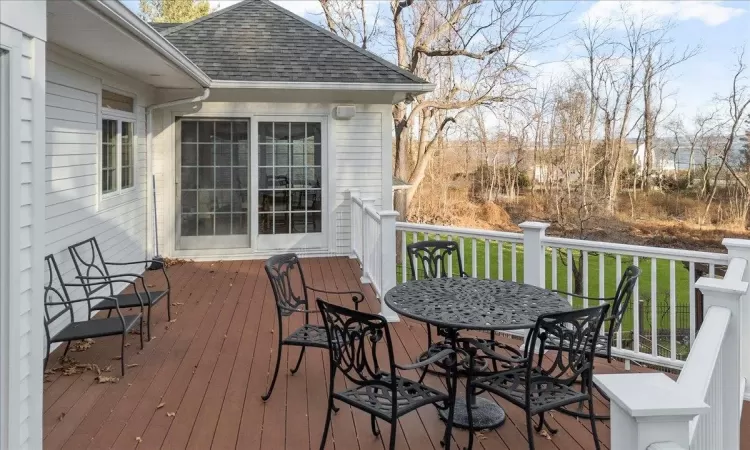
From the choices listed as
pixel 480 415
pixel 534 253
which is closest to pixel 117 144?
pixel 534 253

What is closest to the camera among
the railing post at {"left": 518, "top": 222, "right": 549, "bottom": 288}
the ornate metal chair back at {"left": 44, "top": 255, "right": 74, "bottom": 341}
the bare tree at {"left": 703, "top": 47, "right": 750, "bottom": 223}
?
the ornate metal chair back at {"left": 44, "top": 255, "right": 74, "bottom": 341}

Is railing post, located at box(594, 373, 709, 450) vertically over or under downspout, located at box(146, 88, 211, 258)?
under

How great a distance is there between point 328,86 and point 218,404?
5.00 meters

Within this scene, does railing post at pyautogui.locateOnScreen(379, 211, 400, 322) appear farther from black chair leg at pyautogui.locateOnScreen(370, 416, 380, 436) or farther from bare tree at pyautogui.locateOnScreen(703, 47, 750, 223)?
bare tree at pyautogui.locateOnScreen(703, 47, 750, 223)

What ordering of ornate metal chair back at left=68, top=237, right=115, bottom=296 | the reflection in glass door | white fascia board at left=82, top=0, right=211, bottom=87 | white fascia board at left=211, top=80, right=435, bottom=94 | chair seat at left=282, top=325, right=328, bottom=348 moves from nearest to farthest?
1. white fascia board at left=82, top=0, right=211, bottom=87
2. chair seat at left=282, top=325, right=328, bottom=348
3. ornate metal chair back at left=68, top=237, right=115, bottom=296
4. white fascia board at left=211, top=80, right=435, bottom=94
5. the reflection in glass door

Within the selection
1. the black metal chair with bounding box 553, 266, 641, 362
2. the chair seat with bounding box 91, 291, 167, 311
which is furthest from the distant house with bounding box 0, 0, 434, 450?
the black metal chair with bounding box 553, 266, 641, 362

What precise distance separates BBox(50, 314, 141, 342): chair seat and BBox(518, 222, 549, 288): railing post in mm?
2875

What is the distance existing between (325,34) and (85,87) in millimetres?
4512

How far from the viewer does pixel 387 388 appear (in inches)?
102

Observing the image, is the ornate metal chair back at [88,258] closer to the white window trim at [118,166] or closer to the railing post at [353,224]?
the white window trim at [118,166]

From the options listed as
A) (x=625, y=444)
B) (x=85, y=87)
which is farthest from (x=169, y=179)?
(x=625, y=444)

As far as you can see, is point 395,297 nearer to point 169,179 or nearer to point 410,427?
point 410,427

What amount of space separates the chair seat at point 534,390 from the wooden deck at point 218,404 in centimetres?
36

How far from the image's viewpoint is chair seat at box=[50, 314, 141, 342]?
3.54 m
